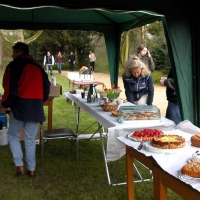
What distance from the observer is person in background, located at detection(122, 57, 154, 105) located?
4.01m

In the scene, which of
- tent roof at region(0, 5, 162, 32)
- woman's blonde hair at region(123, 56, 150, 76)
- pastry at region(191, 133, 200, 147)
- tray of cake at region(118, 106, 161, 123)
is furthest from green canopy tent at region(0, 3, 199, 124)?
pastry at region(191, 133, 200, 147)

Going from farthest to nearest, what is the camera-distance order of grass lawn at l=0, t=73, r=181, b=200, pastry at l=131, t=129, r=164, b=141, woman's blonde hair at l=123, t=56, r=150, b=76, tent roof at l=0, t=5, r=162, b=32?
tent roof at l=0, t=5, r=162, b=32 → woman's blonde hair at l=123, t=56, r=150, b=76 → grass lawn at l=0, t=73, r=181, b=200 → pastry at l=131, t=129, r=164, b=141

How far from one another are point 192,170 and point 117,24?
4.81m

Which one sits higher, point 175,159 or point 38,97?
point 38,97

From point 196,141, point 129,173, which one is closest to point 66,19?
point 129,173

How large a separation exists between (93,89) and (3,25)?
2.23 meters

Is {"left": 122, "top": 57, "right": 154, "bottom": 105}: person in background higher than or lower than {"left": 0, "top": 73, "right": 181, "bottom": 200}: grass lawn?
higher

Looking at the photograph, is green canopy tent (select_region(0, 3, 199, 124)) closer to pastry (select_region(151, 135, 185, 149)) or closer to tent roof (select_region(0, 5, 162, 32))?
tent roof (select_region(0, 5, 162, 32))

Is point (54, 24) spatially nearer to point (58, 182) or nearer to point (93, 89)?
point (93, 89)

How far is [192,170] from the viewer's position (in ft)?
5.33

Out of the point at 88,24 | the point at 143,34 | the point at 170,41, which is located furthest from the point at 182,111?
the point at 143,34

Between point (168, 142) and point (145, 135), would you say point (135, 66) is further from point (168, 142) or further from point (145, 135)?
point (168, 142)

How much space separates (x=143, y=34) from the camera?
18203mm

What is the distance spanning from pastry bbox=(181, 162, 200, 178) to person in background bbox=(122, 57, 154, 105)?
2397 mm
